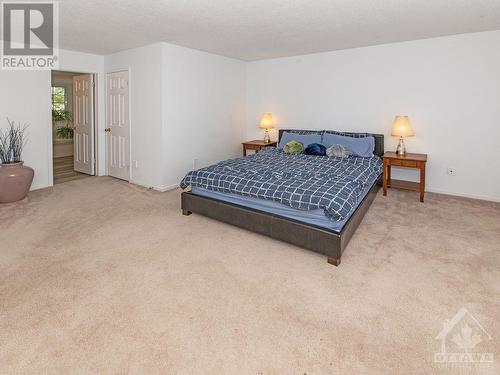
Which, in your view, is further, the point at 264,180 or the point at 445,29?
the point at 445,29

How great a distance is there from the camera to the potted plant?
4.16 m

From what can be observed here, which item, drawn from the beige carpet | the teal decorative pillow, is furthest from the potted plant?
the teal decorative pillow

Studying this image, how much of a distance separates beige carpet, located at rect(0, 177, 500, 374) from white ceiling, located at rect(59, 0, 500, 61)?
2299 mm

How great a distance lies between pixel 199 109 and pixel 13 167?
2.89 m

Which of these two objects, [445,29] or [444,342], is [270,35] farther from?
[444,342]

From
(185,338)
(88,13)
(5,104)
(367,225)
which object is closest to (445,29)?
(367,225)

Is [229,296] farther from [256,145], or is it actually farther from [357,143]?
[256,145]

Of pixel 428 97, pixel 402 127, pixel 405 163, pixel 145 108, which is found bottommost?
pixel 405 163

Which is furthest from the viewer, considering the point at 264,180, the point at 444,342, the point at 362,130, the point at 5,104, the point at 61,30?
the point at 362,130

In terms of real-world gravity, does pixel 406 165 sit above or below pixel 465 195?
above

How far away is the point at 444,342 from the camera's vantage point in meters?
1.76

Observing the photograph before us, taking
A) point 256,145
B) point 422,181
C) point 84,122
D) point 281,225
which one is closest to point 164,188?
point 256,145

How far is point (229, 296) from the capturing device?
86.4 inches

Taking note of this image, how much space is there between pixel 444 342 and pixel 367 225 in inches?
72.5
